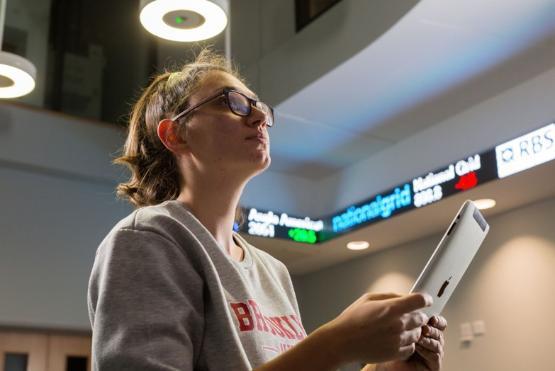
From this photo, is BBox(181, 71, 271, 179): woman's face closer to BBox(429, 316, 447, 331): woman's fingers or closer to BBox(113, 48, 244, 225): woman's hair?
BBox(113, 48, 244, 225): woman's hair

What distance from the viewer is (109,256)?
114 cm

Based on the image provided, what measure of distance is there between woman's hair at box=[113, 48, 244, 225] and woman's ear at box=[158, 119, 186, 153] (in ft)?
0.04

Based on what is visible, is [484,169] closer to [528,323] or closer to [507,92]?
[507,92]

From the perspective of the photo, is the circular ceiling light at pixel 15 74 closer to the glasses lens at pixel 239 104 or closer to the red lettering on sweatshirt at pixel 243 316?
the glasses lens at pixel 239 104

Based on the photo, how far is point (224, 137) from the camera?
1.44m

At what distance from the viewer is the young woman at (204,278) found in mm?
1034

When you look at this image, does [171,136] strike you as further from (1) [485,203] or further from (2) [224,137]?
(1) [485,203]

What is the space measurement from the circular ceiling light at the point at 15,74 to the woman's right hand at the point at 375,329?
12.5 feet

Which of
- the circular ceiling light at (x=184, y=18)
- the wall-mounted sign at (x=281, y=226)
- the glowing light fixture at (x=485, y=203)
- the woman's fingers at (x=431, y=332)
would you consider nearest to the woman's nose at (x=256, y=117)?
the woman's fingers at (x=431, y=332)

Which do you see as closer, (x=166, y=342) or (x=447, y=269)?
(x=166, y=342)

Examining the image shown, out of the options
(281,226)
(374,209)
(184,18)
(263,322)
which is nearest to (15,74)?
(184,18)

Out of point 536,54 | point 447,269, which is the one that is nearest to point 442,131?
point 536,54

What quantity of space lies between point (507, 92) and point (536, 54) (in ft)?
1.77

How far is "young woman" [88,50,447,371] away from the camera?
103 centimetres
